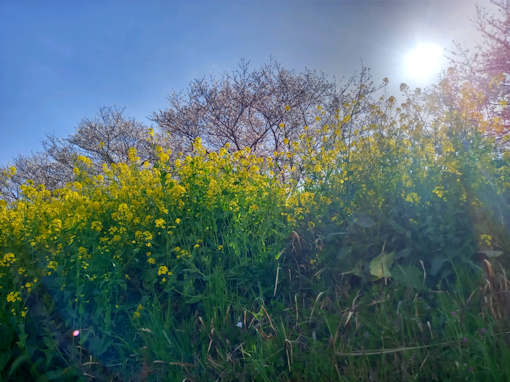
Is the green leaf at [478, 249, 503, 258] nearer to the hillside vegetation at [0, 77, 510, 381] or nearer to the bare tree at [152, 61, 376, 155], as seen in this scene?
the hillside vegetation at [0, 77, 510, 381]

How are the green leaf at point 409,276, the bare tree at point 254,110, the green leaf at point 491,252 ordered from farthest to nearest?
1. the bare tree at point 254,110
2. the green leaf at point 409,276
3. the green leaf at point 491,252

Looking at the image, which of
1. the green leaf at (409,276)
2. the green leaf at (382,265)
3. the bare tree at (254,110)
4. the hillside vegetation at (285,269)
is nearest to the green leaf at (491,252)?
the hillside vegetation at (285,269)

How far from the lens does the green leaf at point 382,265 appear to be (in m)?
2.74

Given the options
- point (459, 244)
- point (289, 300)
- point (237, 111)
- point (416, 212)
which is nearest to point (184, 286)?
point (289, 300)

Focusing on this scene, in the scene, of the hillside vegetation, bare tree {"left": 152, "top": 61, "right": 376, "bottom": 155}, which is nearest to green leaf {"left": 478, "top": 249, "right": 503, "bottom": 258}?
the hillside vegetation

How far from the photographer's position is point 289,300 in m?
3.14

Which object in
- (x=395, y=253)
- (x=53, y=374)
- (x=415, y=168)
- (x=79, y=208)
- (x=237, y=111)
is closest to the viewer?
(x=53, y=374)

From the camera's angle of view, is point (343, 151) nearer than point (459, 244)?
No

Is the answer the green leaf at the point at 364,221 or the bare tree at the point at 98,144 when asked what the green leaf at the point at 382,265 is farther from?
the bare tree at the point at 98,144

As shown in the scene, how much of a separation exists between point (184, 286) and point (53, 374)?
115 cm

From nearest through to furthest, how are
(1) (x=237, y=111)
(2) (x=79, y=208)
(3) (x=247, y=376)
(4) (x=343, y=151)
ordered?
(3) (x=247, y=376), (2) (x=79, y=208), (4) (x=343, y=151), (1) (x=237, y=111)

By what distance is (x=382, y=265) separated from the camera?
2801mm

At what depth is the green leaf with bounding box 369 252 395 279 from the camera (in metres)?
2.74

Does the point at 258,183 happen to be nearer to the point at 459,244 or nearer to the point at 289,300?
the point at 289,300
